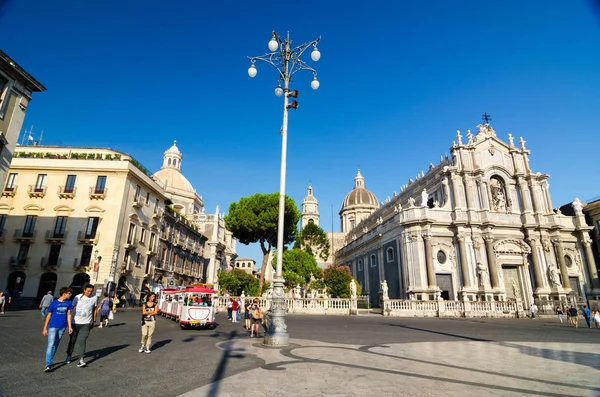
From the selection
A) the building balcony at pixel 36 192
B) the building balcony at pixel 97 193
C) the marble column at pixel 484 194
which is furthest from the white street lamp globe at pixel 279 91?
the marble column at pixel 484 194

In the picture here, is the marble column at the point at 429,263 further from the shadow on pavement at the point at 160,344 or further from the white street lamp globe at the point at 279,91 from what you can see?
the shadow on pavement at the point at 160,344

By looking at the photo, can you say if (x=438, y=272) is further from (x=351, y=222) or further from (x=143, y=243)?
(x=351, y=222)

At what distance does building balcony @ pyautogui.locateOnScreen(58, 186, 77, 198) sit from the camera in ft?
A: 94.4

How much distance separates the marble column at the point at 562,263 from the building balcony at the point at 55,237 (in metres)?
49.6

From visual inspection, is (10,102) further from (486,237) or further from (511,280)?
(511,280)

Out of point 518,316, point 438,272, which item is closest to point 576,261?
point 518,316

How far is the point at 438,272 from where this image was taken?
3388cm

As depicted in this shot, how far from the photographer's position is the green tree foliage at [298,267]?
36531mm

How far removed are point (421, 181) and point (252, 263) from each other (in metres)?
73.6

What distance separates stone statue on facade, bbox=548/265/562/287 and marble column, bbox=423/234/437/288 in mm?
12847

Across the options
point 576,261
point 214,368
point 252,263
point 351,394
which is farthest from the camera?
point 252,263

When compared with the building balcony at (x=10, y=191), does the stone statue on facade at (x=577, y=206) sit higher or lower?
higher

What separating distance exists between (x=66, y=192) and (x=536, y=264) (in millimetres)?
47810

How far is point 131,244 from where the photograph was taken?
99.0 feet
